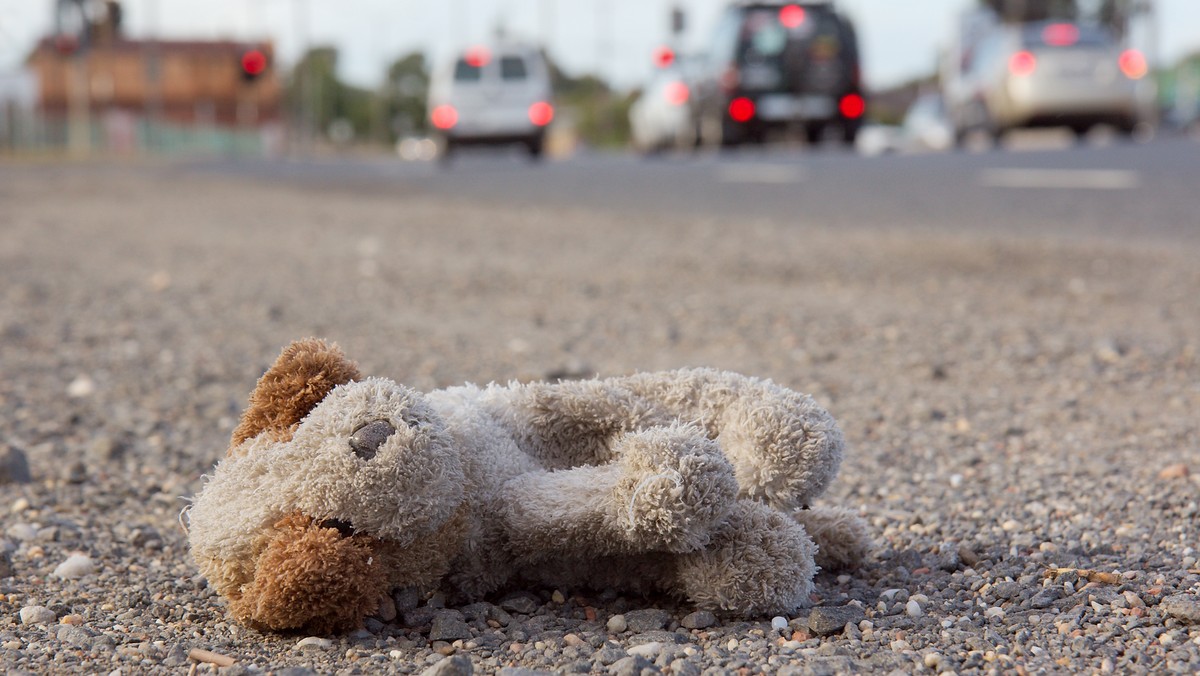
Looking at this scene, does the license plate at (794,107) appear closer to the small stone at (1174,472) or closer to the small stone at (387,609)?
the small stone at (1174,472)

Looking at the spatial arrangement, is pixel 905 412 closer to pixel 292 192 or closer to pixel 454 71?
pixel 292 192

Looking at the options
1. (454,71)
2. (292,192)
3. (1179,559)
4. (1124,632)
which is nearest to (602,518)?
(1124,632)

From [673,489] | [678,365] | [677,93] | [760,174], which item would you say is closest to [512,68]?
[677,93]

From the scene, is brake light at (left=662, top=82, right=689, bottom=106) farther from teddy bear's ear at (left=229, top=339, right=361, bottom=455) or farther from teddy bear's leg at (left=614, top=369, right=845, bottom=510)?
teddy bear's ear at (left=229, top=339, right=361, bottom=455)

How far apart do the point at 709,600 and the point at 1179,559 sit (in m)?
0.85

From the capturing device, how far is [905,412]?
3.32 metres

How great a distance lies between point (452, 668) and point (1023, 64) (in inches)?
496

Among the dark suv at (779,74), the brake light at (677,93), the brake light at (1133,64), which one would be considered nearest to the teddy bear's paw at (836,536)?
the brake light at (1133,64)

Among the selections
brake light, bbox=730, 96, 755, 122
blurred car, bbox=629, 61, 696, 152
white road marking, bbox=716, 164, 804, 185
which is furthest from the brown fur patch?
blurred car, bbox=629, 61, 696, 152

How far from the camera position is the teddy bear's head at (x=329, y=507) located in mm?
1576

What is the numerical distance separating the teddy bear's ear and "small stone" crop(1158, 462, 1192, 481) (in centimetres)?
174

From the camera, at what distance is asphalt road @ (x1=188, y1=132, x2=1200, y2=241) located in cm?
707

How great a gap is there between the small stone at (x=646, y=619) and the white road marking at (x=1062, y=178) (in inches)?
274

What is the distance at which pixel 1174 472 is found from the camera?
2.58 meters
